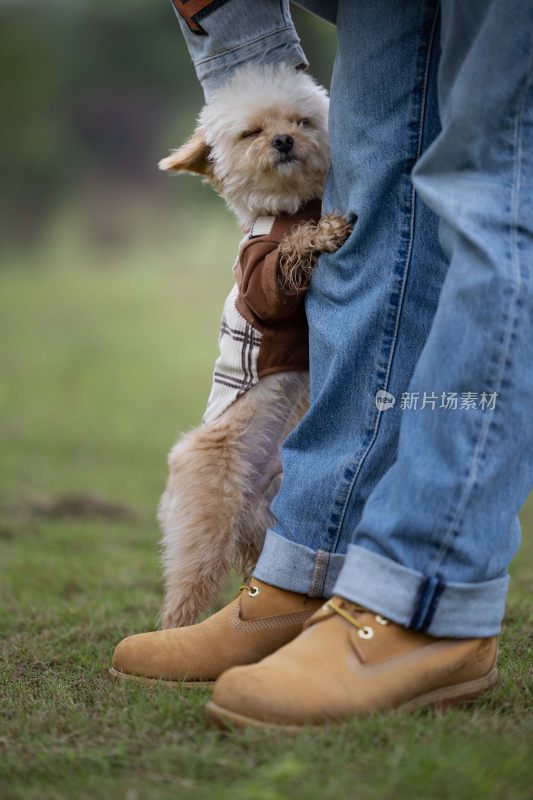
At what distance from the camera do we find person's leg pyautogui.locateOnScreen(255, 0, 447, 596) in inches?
79.7

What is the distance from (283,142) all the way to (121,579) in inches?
69.5

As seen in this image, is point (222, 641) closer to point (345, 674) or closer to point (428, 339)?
point (345, 674)

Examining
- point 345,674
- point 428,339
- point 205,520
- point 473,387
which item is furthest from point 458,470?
point 205,520

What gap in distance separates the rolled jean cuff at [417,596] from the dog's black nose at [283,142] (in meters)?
1.32

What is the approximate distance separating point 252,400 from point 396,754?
121 cm

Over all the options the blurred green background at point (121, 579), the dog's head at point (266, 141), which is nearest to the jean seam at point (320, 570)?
the blurred green background at point (121, 579)

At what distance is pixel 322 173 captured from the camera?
2.73m

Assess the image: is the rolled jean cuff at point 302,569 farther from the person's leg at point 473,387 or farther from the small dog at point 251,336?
the small dog at point 251,336

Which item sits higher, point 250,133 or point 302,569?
point 250,133

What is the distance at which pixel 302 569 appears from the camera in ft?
6.77

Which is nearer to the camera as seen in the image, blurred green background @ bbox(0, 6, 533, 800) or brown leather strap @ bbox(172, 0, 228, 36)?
blurred green background @ bbox(0, 6, 533, 800)

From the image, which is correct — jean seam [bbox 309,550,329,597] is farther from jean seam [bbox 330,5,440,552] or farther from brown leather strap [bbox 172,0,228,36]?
brown leather strap [bbox 172,0,228,36]

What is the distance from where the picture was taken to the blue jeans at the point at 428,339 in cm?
171

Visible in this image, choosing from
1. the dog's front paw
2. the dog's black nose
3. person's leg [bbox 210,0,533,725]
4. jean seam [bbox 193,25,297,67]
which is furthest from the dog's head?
person's leg [bbox 210,0,533,725]
